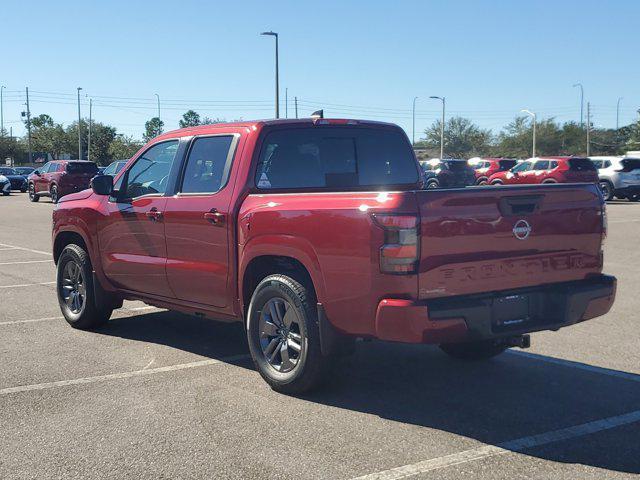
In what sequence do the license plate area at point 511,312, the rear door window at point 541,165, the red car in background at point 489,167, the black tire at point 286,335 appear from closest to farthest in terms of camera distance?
the license plate area at point 511,312, the black tire at point 286,335, the rear door window at point 541,165, the red car in background at point 489,167

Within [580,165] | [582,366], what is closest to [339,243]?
[582,366]

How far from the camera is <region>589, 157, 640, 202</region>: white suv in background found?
98.2ft

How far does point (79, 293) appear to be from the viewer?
24.0 ft

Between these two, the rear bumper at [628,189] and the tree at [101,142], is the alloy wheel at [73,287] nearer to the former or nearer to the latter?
the rear bumper at [628,189]

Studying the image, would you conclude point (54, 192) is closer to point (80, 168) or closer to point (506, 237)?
point (80, 168)

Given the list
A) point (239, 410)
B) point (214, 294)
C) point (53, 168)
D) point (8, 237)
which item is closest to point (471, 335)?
point (239, 410)

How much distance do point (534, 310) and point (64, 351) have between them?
13.1 ft

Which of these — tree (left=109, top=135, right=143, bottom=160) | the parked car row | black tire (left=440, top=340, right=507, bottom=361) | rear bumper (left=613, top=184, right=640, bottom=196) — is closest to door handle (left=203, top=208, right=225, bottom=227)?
black tire (left=440, top=340, right=507, bottom=361)

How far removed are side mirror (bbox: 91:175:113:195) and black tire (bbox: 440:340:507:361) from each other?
3275 millimetres

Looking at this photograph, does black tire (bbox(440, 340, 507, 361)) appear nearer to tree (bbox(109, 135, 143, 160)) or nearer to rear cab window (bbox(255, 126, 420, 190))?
rear cab window (bbox(255, 126, 420, 190))

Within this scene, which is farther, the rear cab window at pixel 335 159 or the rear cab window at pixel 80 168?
the rear cab window at pixel 80 168

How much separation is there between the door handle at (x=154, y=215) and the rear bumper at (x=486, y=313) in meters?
2.48

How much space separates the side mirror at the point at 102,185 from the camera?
662cm

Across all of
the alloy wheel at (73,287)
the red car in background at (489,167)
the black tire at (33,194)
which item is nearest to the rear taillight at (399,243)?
the alloy wheel at (73,287)
